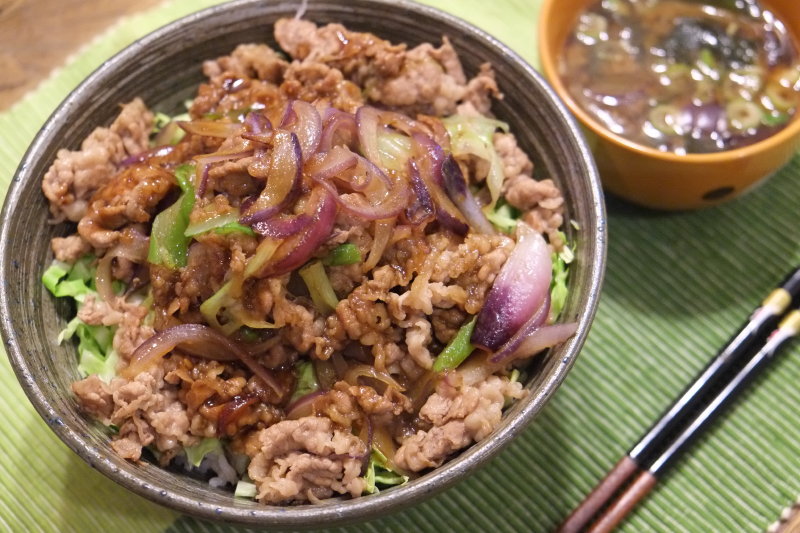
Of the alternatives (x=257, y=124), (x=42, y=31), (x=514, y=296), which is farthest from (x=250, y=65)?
(x=42, y=31)

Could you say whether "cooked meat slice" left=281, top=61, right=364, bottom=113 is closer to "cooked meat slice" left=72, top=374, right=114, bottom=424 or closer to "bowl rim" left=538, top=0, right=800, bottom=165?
"bowl rim" left=538, top=0, right=800, bottom=165

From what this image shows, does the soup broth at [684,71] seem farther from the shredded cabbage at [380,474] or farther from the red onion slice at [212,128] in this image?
the shredded cabbage at [380,474]

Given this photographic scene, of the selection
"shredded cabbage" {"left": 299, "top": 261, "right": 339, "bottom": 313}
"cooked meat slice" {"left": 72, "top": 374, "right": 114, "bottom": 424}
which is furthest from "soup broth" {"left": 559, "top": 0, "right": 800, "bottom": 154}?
"cooked meat slice" {"left": 72, "top": 374, "right": 114, "bottom": 424}

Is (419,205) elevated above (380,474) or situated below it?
above

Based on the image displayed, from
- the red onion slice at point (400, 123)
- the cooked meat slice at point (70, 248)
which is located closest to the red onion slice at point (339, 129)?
the red onion slice at point (400, 123)

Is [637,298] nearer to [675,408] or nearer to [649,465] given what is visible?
[675,408]

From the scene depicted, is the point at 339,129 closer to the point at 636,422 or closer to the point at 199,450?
the point at 199,450

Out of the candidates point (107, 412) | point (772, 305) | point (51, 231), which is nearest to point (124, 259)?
point (51, 231)
